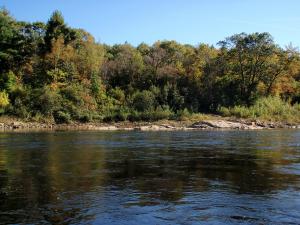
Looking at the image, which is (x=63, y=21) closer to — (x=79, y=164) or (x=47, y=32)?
(x=47, y=32)

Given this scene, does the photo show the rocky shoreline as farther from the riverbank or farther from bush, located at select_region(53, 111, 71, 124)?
bush, located at select_region(53, 111, 71, 124)

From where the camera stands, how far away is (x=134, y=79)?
267 ft

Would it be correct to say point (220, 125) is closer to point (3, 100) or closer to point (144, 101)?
point (144, 101)

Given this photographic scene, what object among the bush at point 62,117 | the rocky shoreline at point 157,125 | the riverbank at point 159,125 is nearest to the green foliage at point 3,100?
the riverbank at point 159,125

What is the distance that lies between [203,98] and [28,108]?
→ 103 feet

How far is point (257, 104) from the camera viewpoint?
240 feet

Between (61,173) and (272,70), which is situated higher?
(272,70)

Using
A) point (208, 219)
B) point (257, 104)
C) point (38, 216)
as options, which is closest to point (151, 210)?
point (208, 219)

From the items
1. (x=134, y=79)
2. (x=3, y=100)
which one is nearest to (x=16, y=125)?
(x=3, y=100)

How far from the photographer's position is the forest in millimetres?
65688

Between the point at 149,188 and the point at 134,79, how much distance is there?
217 feet

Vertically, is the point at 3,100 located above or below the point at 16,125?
above

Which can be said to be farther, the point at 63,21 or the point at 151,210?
the point at 63,21

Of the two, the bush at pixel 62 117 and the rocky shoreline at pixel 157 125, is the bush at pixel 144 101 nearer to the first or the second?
the rocky shoreline at pixel 157 125
